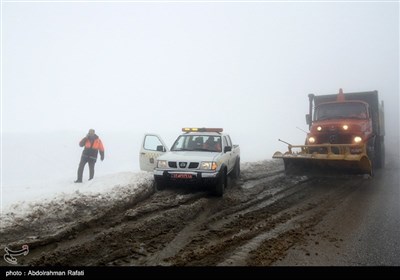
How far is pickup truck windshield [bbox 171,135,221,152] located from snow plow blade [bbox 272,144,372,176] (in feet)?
9.52

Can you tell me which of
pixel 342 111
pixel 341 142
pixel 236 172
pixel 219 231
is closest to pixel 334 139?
pixel 341 142

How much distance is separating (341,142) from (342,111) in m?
1.68

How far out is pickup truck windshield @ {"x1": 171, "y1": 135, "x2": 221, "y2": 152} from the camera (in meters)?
Result: 9.34

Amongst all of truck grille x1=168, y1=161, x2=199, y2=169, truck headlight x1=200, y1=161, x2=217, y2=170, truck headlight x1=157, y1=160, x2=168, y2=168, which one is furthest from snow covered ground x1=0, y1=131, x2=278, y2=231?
truck headlight x1=200, y1=161, x2=217, y2=170

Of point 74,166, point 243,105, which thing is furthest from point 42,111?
point 74,166

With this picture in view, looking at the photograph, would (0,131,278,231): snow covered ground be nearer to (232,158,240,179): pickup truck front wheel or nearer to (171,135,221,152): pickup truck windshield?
(171,135,221,152): pickup truck windshield

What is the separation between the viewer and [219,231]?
545 centimetres

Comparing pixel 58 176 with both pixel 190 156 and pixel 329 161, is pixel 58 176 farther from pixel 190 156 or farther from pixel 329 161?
pixel 329 161

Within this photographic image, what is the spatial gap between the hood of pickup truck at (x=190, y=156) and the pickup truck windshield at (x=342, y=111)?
19.2ft

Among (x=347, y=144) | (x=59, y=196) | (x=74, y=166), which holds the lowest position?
(x=74, y=166)
